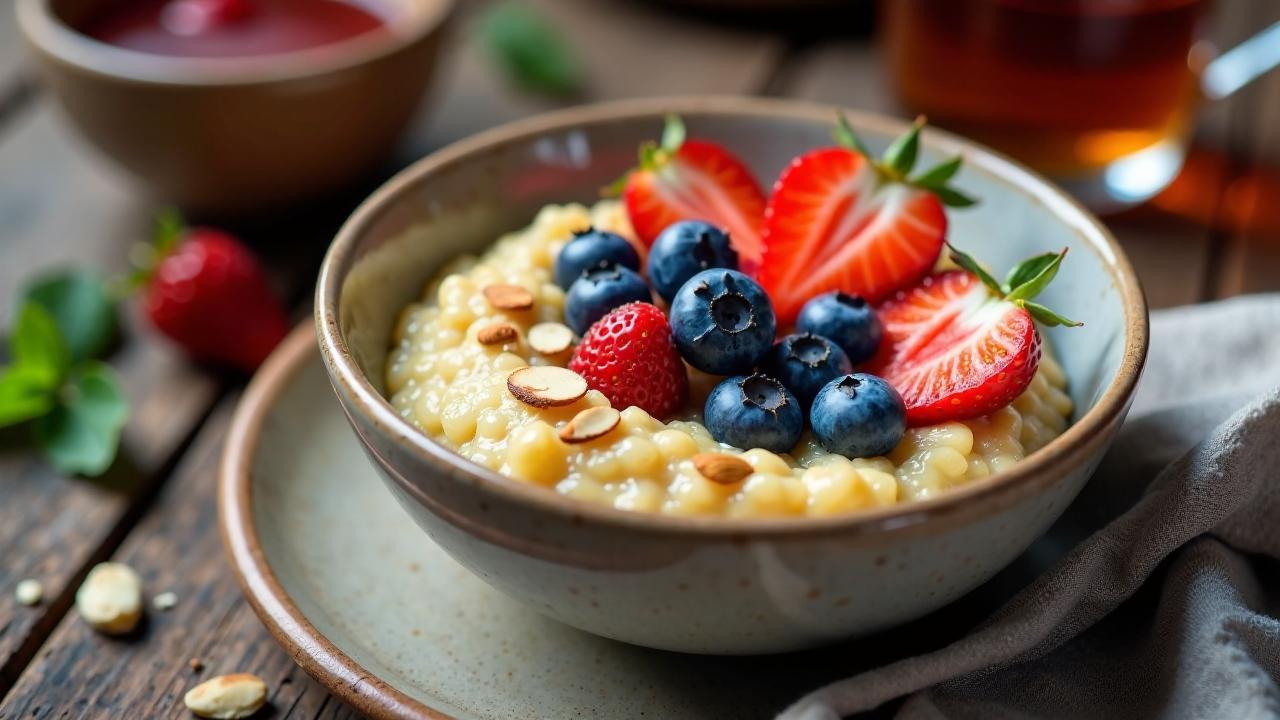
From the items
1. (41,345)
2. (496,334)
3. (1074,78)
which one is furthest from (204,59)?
(1074,78)

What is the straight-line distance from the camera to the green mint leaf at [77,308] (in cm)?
250

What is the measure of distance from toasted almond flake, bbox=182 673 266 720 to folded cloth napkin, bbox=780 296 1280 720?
2.37ft

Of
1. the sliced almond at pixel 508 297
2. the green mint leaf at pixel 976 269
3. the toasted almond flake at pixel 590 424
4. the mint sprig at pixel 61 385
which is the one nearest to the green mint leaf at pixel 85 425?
the mint sprig at pixel 61 385

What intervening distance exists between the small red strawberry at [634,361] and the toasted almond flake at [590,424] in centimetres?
12

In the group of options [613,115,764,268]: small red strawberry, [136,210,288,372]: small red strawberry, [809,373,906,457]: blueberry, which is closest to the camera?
[809,373,906,457]: blueberry

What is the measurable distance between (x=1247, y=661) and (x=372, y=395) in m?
1.12

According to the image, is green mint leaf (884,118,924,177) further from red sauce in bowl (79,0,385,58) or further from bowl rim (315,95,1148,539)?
red sauce in bowl (79,0,385,58)

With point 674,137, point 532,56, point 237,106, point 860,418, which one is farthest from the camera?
point 532,56

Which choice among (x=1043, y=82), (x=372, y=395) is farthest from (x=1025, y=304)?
(x=1043, y=82)

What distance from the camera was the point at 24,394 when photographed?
2.28m

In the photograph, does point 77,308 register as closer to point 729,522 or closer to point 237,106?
point 237,106

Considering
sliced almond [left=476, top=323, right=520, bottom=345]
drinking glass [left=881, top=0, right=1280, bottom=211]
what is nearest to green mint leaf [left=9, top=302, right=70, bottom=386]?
sliced almond [left=476, top=323, right=520, bottom=345]

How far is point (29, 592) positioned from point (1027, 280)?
1.60 metres

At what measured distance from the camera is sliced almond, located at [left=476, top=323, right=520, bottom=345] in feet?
5.69
